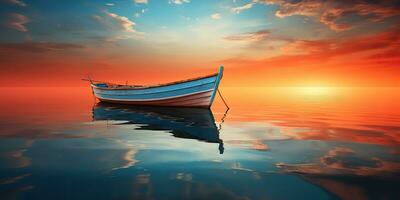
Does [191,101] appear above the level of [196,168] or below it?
above

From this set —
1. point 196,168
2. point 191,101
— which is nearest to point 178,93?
point 191,101

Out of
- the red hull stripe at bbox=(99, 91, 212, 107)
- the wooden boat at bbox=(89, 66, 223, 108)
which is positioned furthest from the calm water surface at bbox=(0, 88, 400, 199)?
the red hull stripe at bbox=(99, 91, 212, 107)

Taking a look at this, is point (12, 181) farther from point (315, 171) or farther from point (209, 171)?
point (315, 171)

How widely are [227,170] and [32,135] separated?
987 cm

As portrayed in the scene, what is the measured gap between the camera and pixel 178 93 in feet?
81.5

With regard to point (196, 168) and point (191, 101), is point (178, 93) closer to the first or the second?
point (191, 101)

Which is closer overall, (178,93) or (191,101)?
(178,93)

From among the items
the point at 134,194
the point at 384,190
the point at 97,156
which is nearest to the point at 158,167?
the point at 134,194

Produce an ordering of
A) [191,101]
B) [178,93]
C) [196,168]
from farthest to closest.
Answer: [191,101] < [178,93] < [196,168]

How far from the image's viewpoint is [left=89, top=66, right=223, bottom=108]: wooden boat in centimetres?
2339

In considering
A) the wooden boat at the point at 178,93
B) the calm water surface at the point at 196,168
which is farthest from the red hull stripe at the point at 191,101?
the calm water surface at the point at 196,168

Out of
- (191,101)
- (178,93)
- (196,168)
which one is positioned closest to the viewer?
(196,168)

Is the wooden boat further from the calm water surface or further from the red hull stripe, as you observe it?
the calm water surface

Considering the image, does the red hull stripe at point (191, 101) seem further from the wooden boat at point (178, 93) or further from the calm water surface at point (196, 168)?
the calm water surface at point (196, 168)
